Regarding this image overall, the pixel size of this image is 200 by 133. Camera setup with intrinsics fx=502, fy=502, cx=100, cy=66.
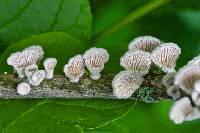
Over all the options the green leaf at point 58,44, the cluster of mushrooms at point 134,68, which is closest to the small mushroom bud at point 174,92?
the cluster of mushrooms at point 134,68

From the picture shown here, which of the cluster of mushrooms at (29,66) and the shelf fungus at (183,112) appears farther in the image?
the cluster of mushrooms at (29,66)

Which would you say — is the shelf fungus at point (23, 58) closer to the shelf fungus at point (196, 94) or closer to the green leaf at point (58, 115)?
the green leaf at point (58, 115)

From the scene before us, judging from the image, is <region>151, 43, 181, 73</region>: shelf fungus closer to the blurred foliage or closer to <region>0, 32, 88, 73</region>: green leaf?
the blurred foliage

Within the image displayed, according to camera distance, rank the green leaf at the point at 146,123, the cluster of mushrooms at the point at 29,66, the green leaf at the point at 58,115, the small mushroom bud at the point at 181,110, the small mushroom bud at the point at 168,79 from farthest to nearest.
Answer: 1. the green leaf at the point at 146,123
2. the green leaf at the point at 58,115
3. the cluster of mushrooms at the point at 29,66
4. the small mushroom bud at the point at 168,79
5. the small mushroom bud at the point at 181,110

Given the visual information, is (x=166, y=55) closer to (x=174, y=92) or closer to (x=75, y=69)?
(x=174, y=92)

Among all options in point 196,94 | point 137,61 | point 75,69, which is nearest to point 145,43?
point 137,61

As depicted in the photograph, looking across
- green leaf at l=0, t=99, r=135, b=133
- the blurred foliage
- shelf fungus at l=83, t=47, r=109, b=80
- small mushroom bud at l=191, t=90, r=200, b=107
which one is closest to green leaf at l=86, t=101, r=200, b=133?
the blurred foliage

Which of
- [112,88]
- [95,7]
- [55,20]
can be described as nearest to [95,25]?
[95,7]
